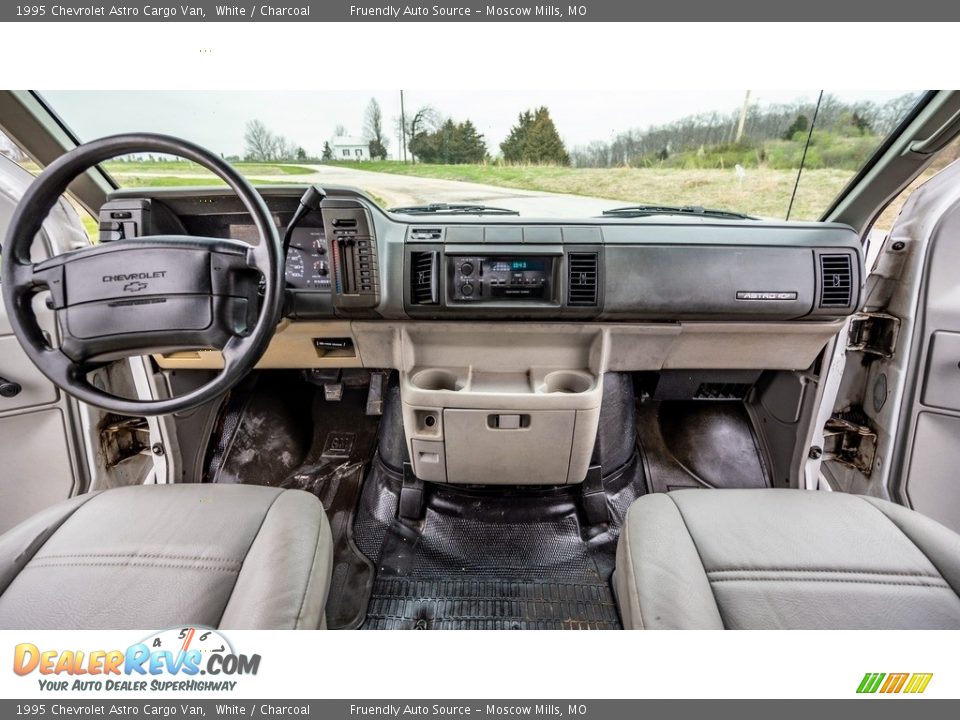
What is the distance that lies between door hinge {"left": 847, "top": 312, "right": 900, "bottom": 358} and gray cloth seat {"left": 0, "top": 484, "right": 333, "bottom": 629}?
2049mm

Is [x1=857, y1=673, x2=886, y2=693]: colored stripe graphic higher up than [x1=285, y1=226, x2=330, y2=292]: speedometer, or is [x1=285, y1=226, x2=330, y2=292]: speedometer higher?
[x1=285, y1=226, x2=330, y2=292]: speedometer

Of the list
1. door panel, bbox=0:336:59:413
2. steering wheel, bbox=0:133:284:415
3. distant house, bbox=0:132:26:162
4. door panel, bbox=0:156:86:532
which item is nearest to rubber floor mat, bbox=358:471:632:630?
steering wheel, bbox=0:133:284:415

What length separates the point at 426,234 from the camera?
63.4 inches

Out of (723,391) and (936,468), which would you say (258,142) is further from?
(936,468)

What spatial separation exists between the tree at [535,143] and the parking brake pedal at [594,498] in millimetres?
1311

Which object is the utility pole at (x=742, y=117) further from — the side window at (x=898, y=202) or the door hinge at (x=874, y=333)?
the door hinge at (x=874, y=333)

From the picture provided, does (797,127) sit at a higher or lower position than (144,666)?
higher

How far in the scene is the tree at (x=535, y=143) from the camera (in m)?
1.68

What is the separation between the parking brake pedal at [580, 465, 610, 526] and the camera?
1971mm

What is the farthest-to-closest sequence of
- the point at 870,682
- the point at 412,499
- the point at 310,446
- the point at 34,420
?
the point at 310,446 < the point at 412,499 < the point at 34,420 < the point at 870,682

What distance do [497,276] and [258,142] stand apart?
105 centimetres

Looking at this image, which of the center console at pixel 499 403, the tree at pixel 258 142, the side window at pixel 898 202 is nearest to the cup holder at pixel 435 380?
the center console at pixel 499 403

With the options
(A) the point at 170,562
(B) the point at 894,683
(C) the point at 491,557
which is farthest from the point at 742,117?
(A) the point at 170,562

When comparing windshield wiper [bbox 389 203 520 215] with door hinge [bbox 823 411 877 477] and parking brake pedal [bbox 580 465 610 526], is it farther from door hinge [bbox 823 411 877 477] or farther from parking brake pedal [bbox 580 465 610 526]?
door hinge [bbox 823 411 877 477]
